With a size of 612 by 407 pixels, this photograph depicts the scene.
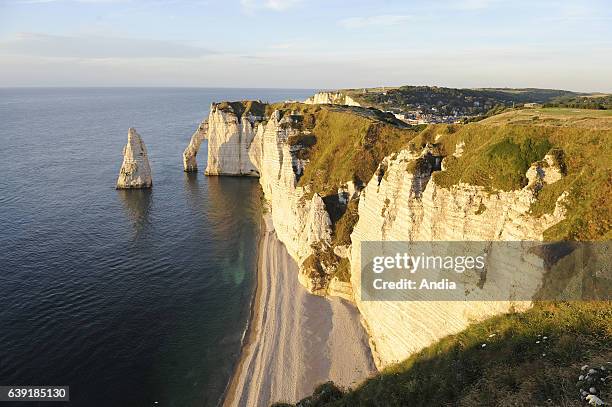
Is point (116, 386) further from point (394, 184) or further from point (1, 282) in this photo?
point (394, 184)

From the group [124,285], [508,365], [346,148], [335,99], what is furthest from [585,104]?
[335,99]

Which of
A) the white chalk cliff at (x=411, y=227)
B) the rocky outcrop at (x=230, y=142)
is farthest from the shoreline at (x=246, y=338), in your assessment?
the rocky outcrop at (x=230, y=142)

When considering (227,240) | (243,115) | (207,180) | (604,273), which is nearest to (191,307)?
(227,240)

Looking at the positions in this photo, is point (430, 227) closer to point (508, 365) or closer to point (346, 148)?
point (508, 365)

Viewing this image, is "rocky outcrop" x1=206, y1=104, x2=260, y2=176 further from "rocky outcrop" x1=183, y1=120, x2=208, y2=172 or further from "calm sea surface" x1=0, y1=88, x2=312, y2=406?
"calm sea surface" x1=0, y1=88, x2=312, y2=406

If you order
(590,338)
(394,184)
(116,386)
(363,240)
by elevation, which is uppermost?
(394,184)

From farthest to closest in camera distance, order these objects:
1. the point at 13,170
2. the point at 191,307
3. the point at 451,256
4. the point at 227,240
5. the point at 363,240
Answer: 1. the point at 13,170
2. the point at 227,240
3. the point at 191,307
4. the point at 363,240
5. the point at 451,256

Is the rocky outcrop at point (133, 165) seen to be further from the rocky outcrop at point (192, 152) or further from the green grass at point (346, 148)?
the green grass at point (346, 148)
